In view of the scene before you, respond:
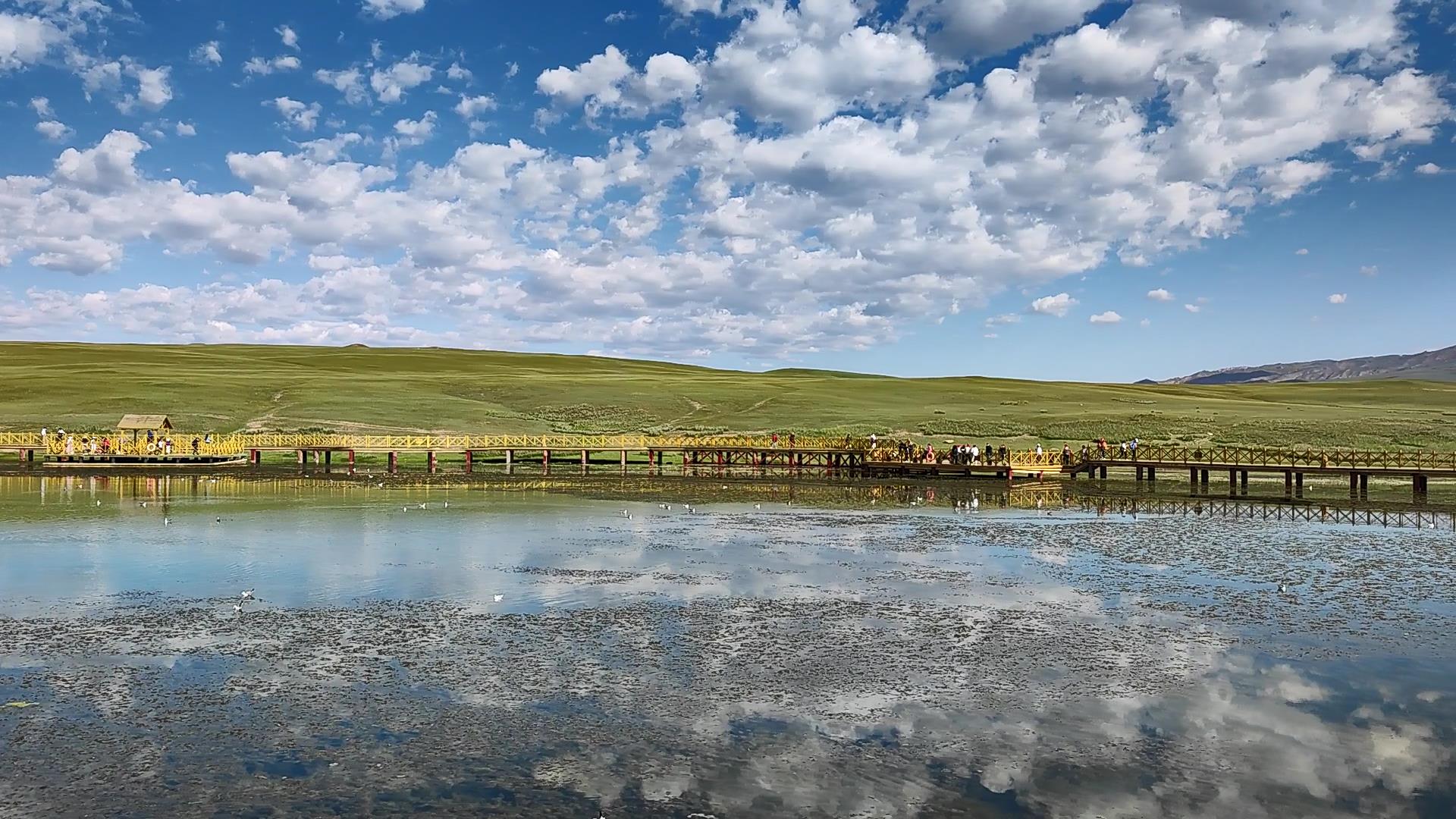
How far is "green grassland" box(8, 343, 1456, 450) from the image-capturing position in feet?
300

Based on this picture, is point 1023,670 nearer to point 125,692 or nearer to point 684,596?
point 684,596

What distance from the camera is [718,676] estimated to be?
1803 centimetres

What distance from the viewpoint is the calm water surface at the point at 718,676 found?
13219 millimetres

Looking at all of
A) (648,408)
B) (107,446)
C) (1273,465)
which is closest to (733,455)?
(648,408)

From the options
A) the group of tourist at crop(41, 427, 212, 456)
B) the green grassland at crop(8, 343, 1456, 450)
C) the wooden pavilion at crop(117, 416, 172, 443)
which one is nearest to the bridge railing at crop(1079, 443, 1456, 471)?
the green grassland at crop(8, 343, 1456, 450)

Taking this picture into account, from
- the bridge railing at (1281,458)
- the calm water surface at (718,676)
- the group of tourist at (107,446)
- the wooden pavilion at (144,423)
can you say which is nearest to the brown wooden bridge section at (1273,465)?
the bridge railing at (1281,458)

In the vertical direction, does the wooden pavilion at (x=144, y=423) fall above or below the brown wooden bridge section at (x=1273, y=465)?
above

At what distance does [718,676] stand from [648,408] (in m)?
94.8

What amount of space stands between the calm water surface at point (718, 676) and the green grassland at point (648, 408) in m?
58.9

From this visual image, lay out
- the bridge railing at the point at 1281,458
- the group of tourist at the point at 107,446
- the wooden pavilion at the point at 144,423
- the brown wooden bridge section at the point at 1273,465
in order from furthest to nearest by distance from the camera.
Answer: the wooden pavilion at the point at 144,423 < the group of tourist at the point at 107,446 < the bridge railing at the point at 1281,458 < the brown wooden bridge section at the point at 1273,465

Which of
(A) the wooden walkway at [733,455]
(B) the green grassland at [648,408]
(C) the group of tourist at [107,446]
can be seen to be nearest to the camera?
(A) the wooden walkway at [733,455]

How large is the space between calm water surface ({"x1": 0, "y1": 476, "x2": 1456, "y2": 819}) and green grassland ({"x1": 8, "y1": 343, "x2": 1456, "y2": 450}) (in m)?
58.9

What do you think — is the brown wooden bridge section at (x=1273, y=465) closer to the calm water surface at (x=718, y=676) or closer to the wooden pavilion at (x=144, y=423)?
the calm water surface at (x=718, y=676)

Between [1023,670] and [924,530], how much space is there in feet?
66.5
